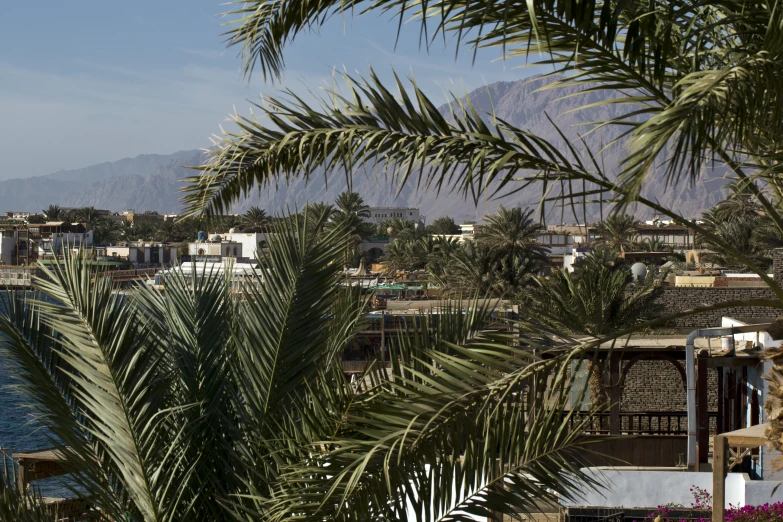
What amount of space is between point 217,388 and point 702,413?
10.4 meters

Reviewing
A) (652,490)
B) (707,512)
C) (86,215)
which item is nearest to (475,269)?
(652,490)

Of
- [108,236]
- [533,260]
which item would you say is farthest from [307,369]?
[108,236]

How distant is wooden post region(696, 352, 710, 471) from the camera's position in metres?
12.6

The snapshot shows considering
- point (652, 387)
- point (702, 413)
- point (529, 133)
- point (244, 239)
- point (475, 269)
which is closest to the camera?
point (529, 133)

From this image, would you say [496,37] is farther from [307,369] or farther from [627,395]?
[627,395]

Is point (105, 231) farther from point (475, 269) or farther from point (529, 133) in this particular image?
point (529, 133)

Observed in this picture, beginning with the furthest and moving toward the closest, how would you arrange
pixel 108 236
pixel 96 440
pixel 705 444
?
1. pixel 108 236
2. pixel 705 444
3. pixel 96 440

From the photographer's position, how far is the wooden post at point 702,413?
12648mm

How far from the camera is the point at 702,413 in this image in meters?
13.1

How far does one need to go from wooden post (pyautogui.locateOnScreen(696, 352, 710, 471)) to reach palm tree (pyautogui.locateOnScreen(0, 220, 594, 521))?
30.7 feet

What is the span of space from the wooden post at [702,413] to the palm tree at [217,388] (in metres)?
9.36

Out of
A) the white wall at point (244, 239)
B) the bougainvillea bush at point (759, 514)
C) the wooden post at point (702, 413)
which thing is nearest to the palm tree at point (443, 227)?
the white wall at point (244, 239)

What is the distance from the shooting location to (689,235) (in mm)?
85188

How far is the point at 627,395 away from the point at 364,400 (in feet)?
74.3
